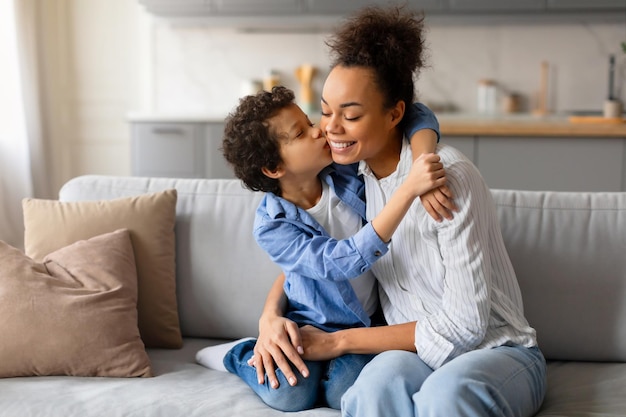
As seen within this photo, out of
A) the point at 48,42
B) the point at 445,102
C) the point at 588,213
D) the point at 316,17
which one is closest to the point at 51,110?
the point at 48,42

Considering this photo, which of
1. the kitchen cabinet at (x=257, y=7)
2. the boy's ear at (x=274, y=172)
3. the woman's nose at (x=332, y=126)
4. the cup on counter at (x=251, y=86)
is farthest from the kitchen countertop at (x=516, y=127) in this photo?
the woman's nose at (x=332, y=126)

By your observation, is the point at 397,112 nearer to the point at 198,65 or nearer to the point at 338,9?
the point at 338,9

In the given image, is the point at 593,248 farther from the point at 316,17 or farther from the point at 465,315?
the point at 316,17

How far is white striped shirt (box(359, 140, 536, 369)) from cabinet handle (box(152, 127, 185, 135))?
8.63ft

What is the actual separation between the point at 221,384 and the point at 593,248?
101 cm

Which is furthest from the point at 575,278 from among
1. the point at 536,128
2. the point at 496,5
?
the point at 496,5

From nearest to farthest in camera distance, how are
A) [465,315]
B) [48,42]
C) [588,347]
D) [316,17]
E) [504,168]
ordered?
[465,315], [588,347], [504,168], [316,17], [48,42]

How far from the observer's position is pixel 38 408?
5.56 ft

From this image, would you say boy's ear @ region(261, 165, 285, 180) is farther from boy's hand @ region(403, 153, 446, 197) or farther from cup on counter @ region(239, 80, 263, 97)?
cup on counter @ region(239, 80, 263, 97)

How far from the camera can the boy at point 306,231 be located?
1.71 meters

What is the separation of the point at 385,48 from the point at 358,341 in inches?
25.5

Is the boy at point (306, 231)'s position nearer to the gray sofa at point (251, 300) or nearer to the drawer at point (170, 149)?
the gray sofa at point (251, 300)

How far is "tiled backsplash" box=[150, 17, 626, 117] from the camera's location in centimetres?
452

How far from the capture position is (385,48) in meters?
1.65
